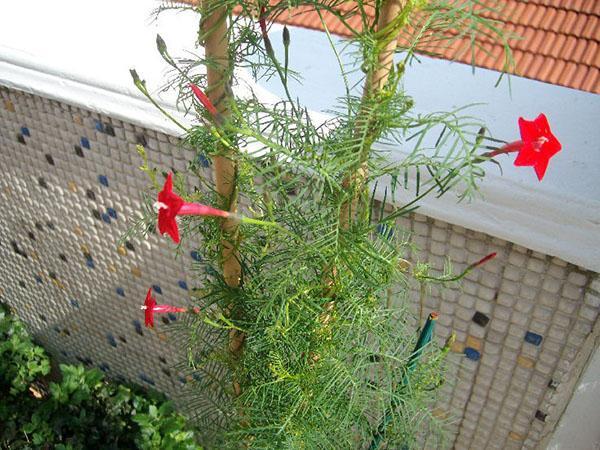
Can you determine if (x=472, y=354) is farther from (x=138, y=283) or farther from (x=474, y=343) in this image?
(x=138, y=283)

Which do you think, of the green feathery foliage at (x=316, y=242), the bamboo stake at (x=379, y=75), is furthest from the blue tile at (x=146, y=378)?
the bamboo stake at (x=379, y=75)

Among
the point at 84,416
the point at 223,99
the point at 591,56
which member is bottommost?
the point at 84,416

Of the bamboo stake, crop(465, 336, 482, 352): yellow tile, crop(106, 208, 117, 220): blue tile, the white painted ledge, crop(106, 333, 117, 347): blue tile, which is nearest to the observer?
the bamboo stake

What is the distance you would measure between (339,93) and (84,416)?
1547mm

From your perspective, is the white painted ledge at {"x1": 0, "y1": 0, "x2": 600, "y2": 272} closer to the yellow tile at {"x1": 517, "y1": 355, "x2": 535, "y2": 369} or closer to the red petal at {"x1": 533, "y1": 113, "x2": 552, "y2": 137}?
the red petal at {"x1": 533, "y1": 113, "x2": 552, "y2": 137}

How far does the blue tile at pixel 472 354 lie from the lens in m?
1.43

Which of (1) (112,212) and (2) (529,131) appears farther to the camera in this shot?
(1) (112,212)

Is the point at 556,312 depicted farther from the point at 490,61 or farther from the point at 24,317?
the point at 24,317

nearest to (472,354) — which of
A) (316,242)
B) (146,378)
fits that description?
(316,242)

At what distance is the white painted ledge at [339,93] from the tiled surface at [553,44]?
0.11 ft

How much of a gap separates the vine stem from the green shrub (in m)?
1.25

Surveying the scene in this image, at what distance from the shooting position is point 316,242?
776 mm

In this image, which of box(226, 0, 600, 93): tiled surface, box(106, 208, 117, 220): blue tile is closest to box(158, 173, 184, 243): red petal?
box(226, 0, 600, 93): tiled surface

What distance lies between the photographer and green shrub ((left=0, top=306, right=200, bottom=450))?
2096mm
